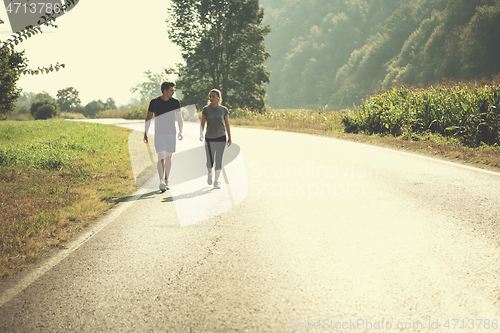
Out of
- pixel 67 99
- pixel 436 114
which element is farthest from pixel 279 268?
pixel 67 99

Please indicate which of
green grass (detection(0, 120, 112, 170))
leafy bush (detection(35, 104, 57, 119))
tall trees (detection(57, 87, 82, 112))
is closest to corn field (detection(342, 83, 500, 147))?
green grass (detection(0, 120, 112, 170))

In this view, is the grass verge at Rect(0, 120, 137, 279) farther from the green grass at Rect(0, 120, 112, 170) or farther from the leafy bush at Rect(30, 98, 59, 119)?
the leafy bush at Rect(30, 98, 59, 119)

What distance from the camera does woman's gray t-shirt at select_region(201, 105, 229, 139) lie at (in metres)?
7.50

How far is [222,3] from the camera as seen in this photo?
47.9m

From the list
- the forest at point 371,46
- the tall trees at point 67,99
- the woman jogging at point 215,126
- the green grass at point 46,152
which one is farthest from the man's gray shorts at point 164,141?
the tall trees at point 67,99

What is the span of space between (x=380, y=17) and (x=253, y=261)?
119 m

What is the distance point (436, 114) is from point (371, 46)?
82.3m

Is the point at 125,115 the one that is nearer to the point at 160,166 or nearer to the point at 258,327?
the point at 160,166

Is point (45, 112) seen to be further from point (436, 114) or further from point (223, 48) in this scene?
point (436, 114)

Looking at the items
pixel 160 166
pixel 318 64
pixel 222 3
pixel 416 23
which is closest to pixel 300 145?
pixel 160 166

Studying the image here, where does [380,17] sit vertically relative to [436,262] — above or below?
above

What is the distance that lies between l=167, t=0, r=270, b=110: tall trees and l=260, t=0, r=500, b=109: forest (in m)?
15.9

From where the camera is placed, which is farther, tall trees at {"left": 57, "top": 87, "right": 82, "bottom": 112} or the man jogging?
tall trees at {"left": 57, "top": 87, "right": 82, "bottom": 112}

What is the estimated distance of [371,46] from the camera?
292ft
